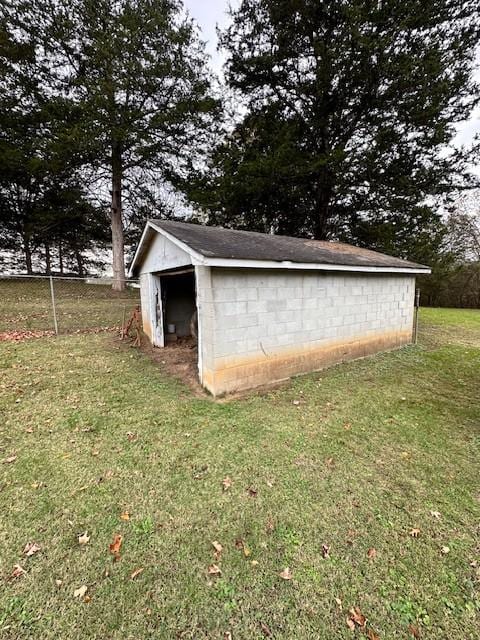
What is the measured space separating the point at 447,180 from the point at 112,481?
15.2 meters

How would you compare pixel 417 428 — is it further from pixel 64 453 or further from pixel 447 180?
pixel 447 180

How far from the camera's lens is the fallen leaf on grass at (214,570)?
201 cm

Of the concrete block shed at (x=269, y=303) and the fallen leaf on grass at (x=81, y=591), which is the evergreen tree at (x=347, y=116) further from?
the fallen leaf on grass at (x=81, y=591)

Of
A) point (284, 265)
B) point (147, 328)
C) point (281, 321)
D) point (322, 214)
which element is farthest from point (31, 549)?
point (322, 214)

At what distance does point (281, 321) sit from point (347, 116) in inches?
461

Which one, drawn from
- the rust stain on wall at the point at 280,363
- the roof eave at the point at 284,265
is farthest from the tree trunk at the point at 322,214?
the rust stain on wall at the point at 280,363

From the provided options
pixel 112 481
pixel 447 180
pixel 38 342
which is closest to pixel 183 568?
pixel 112 481

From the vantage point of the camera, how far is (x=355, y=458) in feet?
10.8

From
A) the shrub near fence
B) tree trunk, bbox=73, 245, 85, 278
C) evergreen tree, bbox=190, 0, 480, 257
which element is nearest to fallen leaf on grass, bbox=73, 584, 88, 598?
the shrub near fence

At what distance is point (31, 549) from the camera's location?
215 centimetres

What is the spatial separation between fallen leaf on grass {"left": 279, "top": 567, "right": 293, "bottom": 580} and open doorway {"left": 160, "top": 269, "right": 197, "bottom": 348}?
669 cm

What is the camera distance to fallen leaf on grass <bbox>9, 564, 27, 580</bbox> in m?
1.96

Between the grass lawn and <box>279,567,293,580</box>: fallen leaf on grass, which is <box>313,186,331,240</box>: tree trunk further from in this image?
<box>279,567,293,580</box>: fallen leaf on grass

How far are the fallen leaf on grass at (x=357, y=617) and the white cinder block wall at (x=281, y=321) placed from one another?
3305 mm
